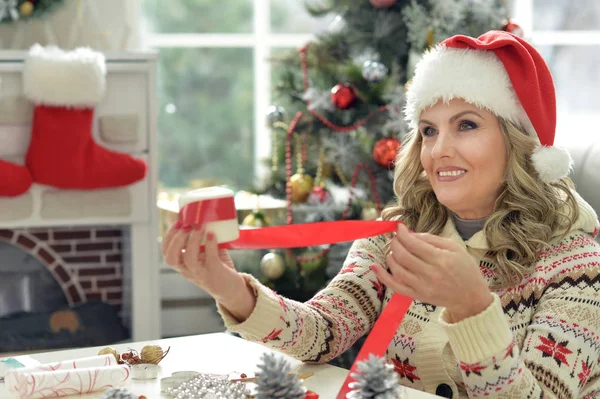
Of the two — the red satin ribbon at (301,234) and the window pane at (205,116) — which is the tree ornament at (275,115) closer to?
the window pane at (205,116)

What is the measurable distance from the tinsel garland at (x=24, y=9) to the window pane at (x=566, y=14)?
2185 millimetres

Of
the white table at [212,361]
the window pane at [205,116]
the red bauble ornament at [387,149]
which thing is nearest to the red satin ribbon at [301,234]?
the white table at [212,361]

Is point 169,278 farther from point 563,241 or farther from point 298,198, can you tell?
point 563,241

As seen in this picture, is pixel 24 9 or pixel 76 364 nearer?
pixel 76 364

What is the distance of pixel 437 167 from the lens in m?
1.82

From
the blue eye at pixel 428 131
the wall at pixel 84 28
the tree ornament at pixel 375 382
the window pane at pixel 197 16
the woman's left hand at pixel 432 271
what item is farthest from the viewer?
the window pane at pixel 197 16

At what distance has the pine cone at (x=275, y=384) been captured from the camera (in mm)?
1165

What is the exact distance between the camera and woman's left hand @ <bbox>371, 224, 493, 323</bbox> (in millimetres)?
1368

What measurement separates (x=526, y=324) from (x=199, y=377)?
640 millimetres

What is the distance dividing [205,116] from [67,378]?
9.90 feet

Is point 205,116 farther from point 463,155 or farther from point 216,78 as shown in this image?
point 463,155

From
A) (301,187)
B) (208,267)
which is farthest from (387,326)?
(301,187)

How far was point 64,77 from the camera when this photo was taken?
324cm

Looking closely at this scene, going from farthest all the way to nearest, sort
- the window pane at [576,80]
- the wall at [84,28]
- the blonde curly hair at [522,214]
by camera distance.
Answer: the window pane at [576,80]
the wall at [84,28]
the blonde curly hair at [522,214]
